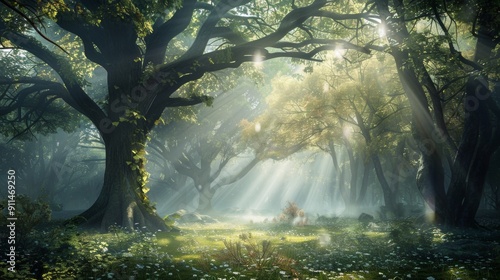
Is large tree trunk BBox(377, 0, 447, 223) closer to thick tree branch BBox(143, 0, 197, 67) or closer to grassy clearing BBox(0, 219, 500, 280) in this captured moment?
grassy clearing BBox(0, 219, 500, 280)

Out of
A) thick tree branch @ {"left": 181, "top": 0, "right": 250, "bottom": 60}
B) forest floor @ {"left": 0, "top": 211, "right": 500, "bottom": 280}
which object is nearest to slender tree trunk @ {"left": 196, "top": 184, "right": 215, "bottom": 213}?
thick tree branch @ {"left": 181, "top": 0, "right": 250, "bottom": 60}

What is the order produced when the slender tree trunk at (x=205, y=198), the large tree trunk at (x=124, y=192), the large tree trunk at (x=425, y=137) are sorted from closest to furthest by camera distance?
A: the large tree trunk at (x=124, y=192) → the large tree trunk at (x=425, y=137) → the slender tree trunk at (x=205, y=198)

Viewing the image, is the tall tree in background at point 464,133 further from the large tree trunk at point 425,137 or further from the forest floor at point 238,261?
the forest floor at point 238,261

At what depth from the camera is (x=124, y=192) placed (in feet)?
47.9

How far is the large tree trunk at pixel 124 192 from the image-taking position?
556 inches

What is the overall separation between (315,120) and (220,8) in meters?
18.6

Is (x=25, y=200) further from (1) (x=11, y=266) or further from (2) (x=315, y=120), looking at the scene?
(2) (x=315, y=120)

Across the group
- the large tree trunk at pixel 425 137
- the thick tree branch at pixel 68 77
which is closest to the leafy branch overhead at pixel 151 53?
the thick tree branch at pixel 68 77

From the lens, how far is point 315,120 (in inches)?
1272

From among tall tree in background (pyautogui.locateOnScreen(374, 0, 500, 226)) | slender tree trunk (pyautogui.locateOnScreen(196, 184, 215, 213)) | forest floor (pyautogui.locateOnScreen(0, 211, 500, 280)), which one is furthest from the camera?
slender tree trunk (pyautogui.locateOnScreen(196, 184, 215, 213))

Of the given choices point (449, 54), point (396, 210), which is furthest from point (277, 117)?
point (449, 54)

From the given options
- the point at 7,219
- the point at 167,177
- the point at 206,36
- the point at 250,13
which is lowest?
the point at 7,219

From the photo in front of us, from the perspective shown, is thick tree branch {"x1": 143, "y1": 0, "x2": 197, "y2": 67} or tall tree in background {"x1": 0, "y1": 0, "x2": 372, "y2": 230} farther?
thick tree branch {"x1": 143, "y1": 0, "x2": 197, "y2": 67}

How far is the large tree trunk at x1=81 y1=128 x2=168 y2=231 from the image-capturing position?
1412 centimetres
